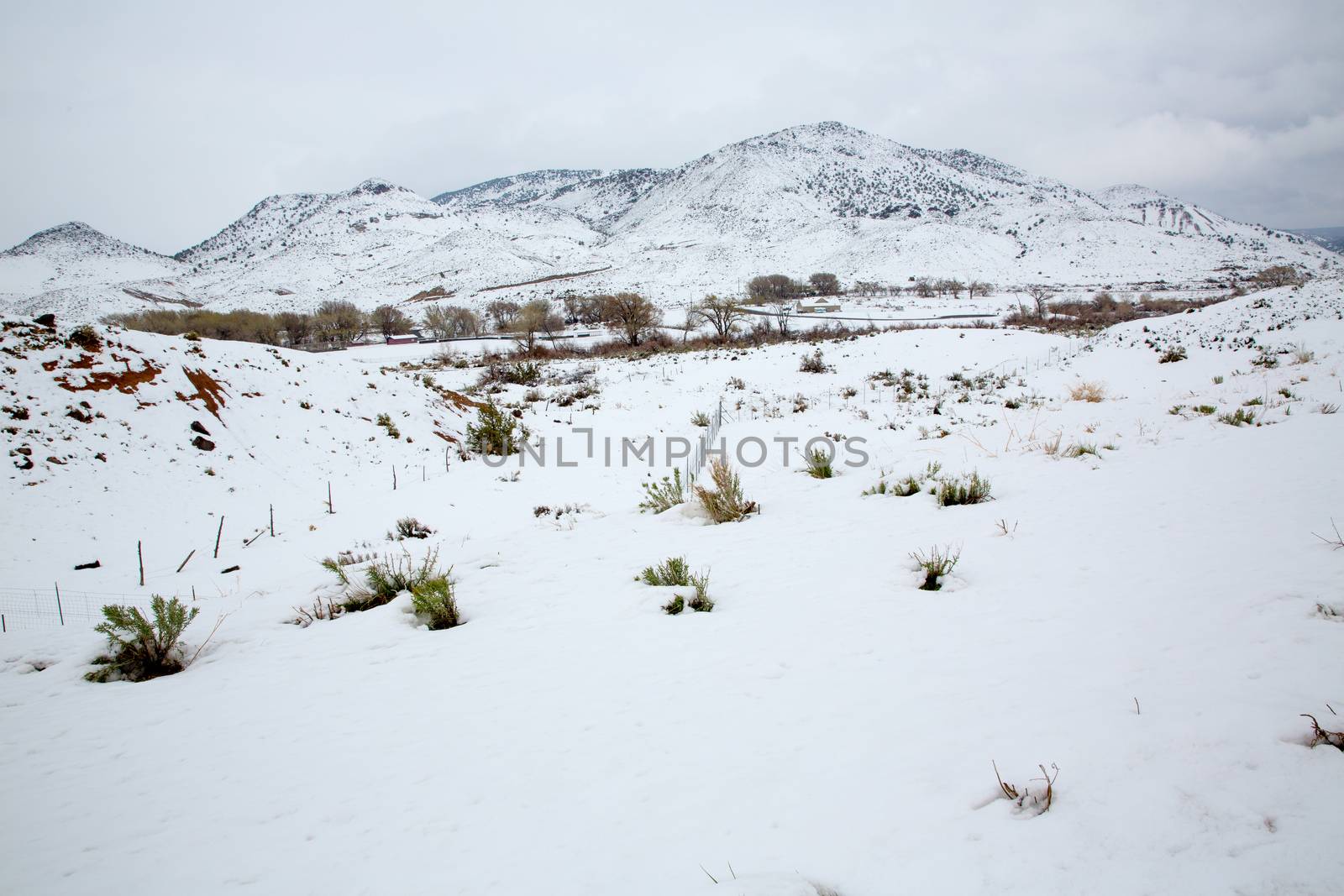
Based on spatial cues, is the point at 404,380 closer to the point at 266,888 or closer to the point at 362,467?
the point at 362,467

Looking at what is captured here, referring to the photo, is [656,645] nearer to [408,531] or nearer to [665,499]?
[665,499]

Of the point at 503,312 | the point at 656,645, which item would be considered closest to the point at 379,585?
the point at 656,645

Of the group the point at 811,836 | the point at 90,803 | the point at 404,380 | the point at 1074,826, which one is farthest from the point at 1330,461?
the point at 404,380

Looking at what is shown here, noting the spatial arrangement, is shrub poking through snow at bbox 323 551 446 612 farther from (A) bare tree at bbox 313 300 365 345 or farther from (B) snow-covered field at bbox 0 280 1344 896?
(A) bare tree at bbox 313 300 365 345

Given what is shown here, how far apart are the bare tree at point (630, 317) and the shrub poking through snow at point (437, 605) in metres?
34.2

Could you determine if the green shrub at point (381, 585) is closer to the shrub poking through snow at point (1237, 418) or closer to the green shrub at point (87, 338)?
the green shrub at point (87, 338)

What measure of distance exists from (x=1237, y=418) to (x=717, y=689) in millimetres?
8766

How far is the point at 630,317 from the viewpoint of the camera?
37312mm

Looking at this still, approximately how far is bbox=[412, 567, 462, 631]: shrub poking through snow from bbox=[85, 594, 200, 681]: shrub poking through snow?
1491 mm

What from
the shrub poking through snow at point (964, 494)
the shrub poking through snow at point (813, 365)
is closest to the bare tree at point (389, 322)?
the shrub poking through snow at point (813, 365)

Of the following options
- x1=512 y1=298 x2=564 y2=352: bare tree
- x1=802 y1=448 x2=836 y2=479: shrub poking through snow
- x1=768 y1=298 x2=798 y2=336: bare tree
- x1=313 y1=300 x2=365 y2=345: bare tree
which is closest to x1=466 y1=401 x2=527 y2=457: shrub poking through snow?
x1=802 y1=448 x2=836 y2=479: shrub poking through snow

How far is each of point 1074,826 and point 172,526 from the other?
923 centimetres

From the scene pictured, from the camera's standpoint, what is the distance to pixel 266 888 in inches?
70.4

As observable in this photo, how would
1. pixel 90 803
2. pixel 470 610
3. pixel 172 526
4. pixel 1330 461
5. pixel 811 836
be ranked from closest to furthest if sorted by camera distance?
pixel 811 836
pixel 90 803
pixel 470 610
pixel 1330 461
pixel 172 526
